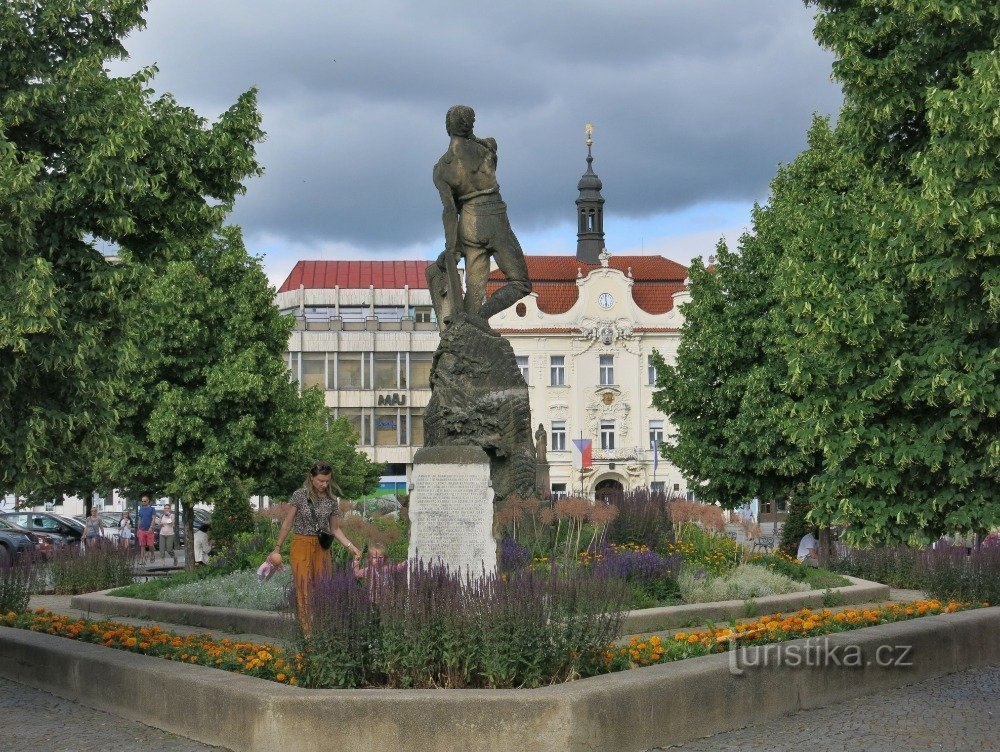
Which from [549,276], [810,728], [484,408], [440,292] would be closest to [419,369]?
[549,276]

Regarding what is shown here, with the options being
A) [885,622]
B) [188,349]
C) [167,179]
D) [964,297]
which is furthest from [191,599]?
[188,349]

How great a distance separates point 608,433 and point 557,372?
4742 mm

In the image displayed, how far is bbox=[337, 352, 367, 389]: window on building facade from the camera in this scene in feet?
278

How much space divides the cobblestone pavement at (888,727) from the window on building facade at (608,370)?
72.2m

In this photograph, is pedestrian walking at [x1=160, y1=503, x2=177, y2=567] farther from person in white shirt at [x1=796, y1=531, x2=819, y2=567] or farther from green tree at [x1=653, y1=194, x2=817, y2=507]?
person in white shirt at [x1=796, y1=531, x2=819, y2=567]

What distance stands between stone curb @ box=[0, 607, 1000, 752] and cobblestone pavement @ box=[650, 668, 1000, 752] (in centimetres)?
14

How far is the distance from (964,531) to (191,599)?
8736 millimetres

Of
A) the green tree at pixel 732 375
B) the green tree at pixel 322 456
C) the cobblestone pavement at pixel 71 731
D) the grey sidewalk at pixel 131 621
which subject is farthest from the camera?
the green tree at pixel 322 456

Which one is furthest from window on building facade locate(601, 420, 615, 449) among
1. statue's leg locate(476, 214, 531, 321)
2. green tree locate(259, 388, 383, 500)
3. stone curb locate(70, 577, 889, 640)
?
statue's leg locate(476, 214, 531, 321)

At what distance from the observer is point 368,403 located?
83.9 meters

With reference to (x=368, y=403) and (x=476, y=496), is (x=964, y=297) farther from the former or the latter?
(x=368, y=403)

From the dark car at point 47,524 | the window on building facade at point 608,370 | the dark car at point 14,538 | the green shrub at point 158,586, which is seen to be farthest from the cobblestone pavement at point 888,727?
the window on building facade at point 608,370

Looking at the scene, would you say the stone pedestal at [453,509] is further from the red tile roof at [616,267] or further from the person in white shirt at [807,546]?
the red tile roof at [616,267]

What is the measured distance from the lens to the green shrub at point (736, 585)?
14641mm
